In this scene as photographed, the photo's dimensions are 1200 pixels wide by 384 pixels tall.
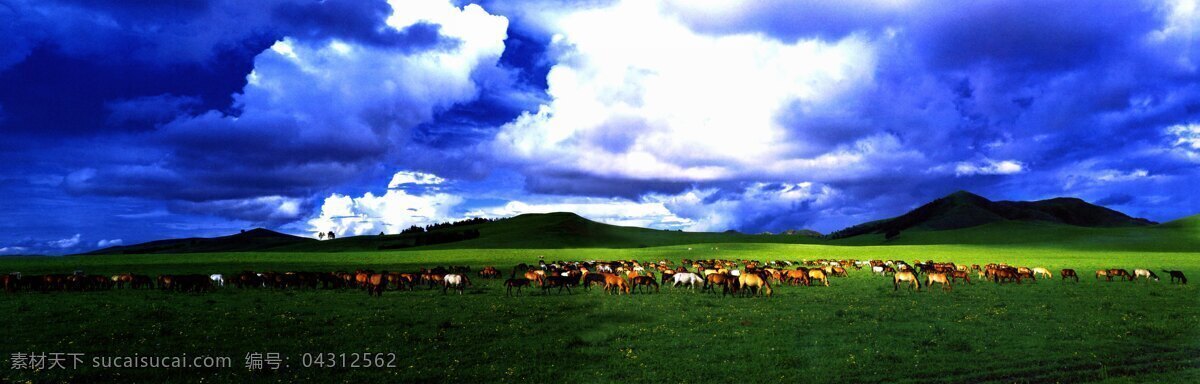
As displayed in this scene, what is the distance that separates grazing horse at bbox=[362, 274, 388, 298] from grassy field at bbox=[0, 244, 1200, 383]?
1.47 meters

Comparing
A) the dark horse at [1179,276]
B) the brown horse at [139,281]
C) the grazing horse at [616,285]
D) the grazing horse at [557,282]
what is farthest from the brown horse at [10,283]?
the dark horse at [1179,276]

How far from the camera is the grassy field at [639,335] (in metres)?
14.1

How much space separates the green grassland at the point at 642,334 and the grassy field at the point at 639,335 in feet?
0.25

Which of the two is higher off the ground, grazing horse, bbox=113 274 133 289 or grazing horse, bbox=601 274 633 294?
grazing horse, bbox=113 274 133 289

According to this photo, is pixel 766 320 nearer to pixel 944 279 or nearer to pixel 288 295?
pixel 944 279

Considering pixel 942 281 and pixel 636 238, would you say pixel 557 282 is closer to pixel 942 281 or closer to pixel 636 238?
pixel 942 281

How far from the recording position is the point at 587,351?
16.2 meters

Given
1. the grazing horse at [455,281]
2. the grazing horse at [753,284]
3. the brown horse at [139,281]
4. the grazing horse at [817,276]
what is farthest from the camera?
the grazing horse at [817,276]

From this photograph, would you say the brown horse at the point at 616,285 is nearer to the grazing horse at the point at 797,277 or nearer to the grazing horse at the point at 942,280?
the grazing horse at the point at 797,277

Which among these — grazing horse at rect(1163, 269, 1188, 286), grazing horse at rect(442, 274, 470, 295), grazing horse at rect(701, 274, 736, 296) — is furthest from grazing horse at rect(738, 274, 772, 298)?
grazing horse at rect(1163, 269, 1188, 286)

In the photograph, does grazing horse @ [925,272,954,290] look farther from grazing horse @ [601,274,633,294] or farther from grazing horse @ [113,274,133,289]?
grazing horse @ [113,274,133,289]

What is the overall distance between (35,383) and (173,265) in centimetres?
5175

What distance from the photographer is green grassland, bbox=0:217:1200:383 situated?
46.2ft

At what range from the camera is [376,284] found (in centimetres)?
3203
